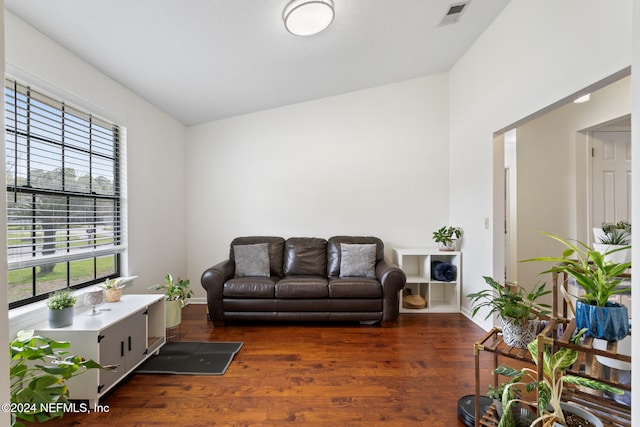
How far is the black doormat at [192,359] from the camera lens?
225 cm

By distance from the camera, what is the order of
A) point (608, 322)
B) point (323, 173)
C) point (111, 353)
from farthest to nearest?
point (323, 173) → point (111, 353) → point (608, 322)

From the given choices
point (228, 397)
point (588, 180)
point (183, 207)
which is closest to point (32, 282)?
point (228, 397)

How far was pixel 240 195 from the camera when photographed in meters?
4.06

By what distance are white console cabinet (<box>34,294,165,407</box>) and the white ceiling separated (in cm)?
200

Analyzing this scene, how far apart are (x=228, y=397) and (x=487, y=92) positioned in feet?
11.9

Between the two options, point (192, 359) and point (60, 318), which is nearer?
point (60, 318)

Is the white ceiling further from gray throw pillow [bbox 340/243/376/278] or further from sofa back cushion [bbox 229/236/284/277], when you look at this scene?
gray throw pillow [bbox 340/243/376/278]

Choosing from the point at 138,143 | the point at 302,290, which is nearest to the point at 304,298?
the point at 302,290

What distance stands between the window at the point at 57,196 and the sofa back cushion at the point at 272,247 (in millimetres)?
1287

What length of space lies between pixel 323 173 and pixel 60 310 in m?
3.04

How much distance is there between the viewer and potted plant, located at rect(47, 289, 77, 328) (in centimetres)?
182

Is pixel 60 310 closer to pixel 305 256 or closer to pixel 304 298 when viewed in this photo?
pixel 304 298

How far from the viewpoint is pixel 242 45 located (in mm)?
2422

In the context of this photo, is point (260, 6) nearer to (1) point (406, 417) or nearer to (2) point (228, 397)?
(2) point (228, 397)
